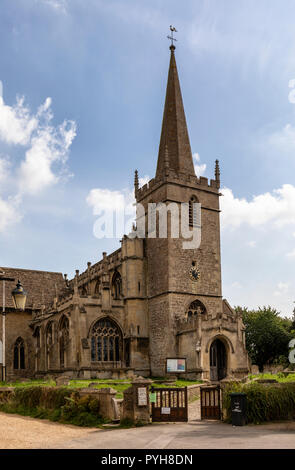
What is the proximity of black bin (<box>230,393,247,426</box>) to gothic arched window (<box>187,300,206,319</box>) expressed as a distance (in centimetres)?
2239

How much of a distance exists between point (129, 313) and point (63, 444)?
88.0ft

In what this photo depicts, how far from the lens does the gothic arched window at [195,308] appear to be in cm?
3984

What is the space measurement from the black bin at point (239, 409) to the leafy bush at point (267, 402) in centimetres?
34

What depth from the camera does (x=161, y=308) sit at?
1554 inches

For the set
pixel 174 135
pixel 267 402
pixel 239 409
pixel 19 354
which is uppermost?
pixel 174 135

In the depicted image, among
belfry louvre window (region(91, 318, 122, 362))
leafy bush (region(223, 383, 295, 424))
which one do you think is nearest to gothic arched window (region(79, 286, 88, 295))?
belfry louvre window (region(91, 318, 122, 362))

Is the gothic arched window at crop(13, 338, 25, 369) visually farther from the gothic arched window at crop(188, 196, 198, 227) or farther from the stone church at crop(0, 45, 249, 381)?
the gothic arched window at crop(188, 196, 198, 227)

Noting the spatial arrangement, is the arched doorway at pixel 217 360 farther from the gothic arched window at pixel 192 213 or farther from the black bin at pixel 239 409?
the black bin at pixel 239 409

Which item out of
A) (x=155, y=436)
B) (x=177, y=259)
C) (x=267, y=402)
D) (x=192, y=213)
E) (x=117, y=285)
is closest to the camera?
(x=155, y=436)

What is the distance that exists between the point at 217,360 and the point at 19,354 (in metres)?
22.1

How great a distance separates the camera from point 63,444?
13.4 meters

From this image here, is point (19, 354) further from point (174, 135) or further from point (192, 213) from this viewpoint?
point (174, 135)

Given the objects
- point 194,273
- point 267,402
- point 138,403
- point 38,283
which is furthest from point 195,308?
point 138,403
